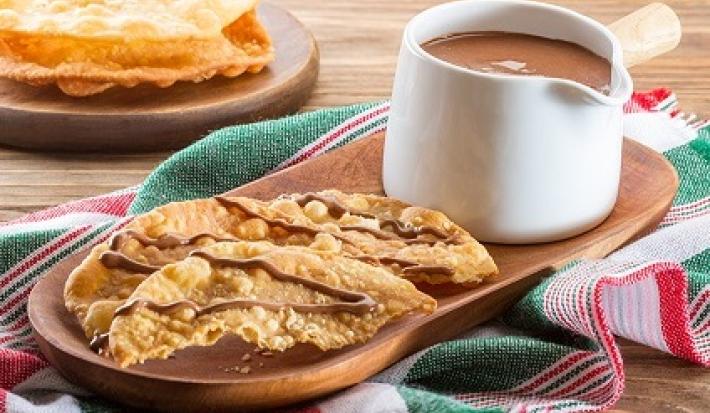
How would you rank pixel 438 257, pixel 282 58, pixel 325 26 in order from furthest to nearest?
pixel 325 26, pixel 282 58, pixel 438 257

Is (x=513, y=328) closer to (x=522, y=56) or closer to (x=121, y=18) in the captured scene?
(x=522, y=56)

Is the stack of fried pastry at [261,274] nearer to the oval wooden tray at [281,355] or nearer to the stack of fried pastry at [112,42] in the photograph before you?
the oval wooden tray at [281,355]

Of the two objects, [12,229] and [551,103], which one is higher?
[551,103]

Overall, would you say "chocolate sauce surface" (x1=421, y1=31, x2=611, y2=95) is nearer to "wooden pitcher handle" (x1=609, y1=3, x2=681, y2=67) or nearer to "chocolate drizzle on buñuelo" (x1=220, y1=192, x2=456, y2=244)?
"wooden pitcher handle" (x1=609, y1=3, x2=681, y2=67)

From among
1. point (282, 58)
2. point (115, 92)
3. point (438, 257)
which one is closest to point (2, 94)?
point (115, 92)

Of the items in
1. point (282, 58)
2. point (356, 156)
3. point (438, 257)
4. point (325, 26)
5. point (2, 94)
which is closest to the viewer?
point (438, 257)

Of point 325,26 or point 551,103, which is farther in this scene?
point 325,26

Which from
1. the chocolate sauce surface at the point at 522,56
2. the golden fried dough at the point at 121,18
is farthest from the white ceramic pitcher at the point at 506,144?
the golden fried dough at the point at 121,18

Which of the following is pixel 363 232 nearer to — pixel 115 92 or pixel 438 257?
pixel 438 257
